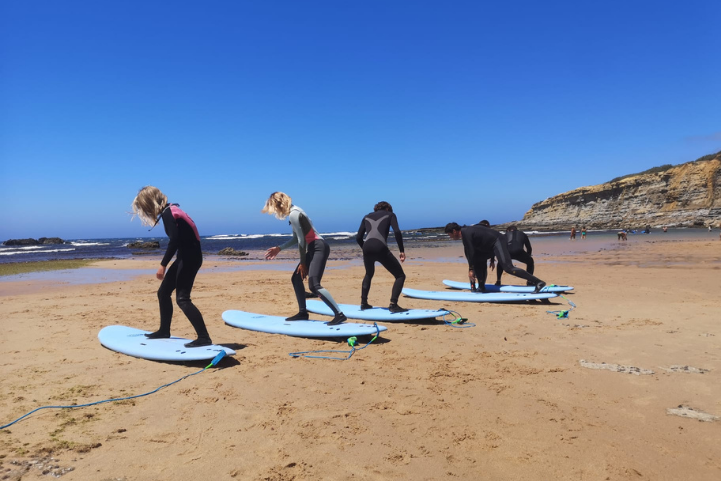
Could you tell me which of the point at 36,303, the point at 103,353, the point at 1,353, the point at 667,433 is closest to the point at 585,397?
the point at 667,433

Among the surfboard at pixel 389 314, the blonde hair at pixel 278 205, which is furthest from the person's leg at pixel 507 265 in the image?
Result: the blonde hair at pixel 278 205

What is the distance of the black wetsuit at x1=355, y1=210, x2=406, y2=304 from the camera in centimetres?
644

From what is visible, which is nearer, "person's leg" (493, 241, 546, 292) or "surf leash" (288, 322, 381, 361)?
"surf leash" (288, 322, 381, 361)

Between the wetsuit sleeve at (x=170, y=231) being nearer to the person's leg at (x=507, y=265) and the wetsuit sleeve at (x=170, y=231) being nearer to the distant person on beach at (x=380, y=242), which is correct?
the distant person on beach at (x=380, y=242)

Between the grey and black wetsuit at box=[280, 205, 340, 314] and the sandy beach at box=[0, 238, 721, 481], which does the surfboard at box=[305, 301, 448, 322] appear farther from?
the grey and black wetsuit at box=[280, 205, 340, 314]

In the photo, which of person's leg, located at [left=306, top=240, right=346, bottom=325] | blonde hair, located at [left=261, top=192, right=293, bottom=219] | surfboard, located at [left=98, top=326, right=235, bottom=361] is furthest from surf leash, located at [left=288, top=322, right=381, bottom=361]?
blonde hair, located at [left=261, top=192, right=293, bottom=219]

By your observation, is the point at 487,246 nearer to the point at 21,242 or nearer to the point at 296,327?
the point at 296,327

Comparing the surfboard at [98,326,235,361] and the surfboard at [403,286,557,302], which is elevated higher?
the surfboard at [98,326,235,361]

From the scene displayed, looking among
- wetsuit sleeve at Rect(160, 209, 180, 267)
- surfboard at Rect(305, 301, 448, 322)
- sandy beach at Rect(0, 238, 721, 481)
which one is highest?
wetsuit sleeve at Rect(160, 209, 180, 267)

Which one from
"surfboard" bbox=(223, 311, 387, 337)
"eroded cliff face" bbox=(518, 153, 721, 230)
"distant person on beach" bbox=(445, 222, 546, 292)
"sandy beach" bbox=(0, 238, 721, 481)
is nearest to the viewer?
"sandy beach" bbox=(0, 238, 721, 481)

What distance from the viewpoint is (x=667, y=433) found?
288 cm

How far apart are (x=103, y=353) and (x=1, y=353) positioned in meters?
1.26

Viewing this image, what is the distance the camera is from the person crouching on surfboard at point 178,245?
4641mm

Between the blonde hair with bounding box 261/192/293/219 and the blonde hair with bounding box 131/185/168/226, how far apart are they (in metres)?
1.45
